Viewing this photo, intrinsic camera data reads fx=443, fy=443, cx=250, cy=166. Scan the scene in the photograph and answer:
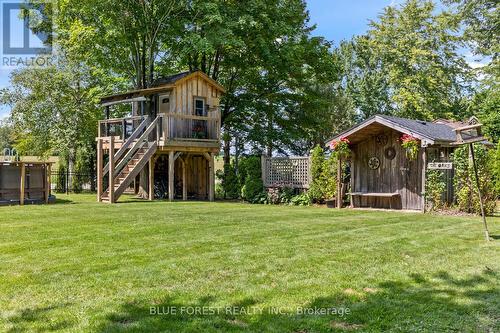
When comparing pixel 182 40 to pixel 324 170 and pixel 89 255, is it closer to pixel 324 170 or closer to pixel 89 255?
pixel 324 170

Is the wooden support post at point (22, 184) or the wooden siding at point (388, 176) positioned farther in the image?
the wooden support post at point (22, 184)

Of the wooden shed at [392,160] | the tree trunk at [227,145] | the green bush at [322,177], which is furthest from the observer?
the tree trunk at [227,145]

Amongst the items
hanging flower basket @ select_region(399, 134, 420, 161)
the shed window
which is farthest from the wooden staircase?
hanging flower basket @ select_region(399, 134, 420, 161)

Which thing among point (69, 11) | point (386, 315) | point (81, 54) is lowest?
point (386, 315)

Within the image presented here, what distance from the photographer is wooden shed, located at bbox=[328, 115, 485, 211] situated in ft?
40.1

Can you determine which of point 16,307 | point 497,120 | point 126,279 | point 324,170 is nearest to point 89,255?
point 126,279

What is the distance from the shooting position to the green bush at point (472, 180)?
36.4ft

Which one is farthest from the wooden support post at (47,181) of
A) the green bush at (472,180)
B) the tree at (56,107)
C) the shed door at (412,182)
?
the green bush at (472,180)

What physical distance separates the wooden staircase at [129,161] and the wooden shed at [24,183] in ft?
5.46

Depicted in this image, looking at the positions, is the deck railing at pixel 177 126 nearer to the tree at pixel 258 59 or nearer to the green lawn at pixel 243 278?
the tree at pixel 258 59

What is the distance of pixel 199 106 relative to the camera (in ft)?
55.9

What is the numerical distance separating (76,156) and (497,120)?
2048cm

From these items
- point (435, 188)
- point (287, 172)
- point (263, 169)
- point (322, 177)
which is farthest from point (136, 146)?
point (435, 188)

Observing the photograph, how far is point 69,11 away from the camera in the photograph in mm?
17672
